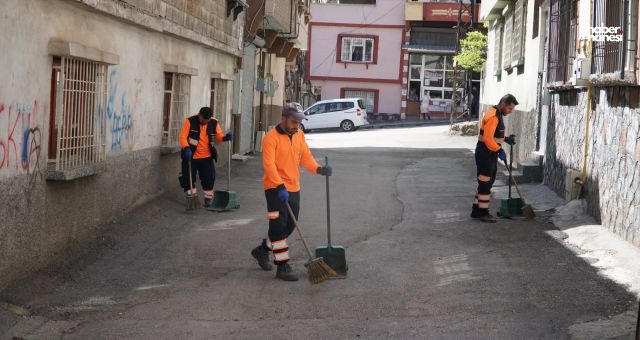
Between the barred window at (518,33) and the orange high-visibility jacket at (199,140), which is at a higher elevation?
the barred window at (518,33)

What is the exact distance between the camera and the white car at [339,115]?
132 feet

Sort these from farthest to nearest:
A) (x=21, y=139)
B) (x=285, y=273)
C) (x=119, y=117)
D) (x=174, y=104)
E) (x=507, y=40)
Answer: (x=507, y=40) → (x=174, y=104) → (x=119, y=117) → (x=285, y=273) → (x=21, y=139)

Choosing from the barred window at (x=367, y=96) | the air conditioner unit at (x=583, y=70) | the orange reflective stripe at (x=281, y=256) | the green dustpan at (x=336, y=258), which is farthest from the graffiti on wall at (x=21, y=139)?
the barred window at (x=367, y=96)

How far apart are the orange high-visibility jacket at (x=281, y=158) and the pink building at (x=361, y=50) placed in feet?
128

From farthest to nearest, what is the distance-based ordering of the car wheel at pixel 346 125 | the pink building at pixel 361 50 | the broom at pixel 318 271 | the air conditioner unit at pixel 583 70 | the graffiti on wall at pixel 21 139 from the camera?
the pink building at pixel 361 50 < the car wheel at pixel 346 125 < the air conditioner unit at pixel 583 70 < the broom at pixel 318 271 < the graffiti on wall at pixel 21 139

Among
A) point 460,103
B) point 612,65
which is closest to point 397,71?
point 460,103

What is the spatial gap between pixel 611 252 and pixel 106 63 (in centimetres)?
587

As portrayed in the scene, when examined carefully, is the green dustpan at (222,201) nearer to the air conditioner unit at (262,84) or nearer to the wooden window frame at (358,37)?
the air conditioner unit at (262,84)

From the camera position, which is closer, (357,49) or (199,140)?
(199,140)

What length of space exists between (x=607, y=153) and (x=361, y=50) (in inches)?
1459

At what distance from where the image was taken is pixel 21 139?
328 inches

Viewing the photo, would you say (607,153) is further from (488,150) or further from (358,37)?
(358,37)

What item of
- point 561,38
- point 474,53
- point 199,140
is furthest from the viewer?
point 474,53

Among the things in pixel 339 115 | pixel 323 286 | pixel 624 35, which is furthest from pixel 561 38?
pixel 339 115
